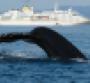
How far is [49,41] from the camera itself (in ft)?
106

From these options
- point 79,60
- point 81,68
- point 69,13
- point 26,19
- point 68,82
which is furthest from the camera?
point 69,13

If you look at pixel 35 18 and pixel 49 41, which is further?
pixel 35 18

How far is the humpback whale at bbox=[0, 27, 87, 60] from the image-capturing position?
32.0m

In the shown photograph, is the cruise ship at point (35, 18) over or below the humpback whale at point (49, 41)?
below

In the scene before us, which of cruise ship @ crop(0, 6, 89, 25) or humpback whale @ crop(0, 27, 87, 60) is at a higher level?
humpback whale @ crop(0, 27, 87, 60)

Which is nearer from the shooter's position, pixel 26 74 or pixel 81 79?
pixel 81 79

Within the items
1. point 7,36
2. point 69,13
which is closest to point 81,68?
point 7,36

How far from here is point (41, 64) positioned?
3081cm

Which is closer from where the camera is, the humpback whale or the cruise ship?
the humpback whale

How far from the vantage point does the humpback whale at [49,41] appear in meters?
32.0

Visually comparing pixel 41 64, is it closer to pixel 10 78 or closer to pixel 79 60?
pixel 79 60

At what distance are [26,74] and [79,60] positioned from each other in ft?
16.9

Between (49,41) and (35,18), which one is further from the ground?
(49,41)

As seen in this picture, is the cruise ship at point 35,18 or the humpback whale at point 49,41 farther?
the cruise ship at point 35,18
